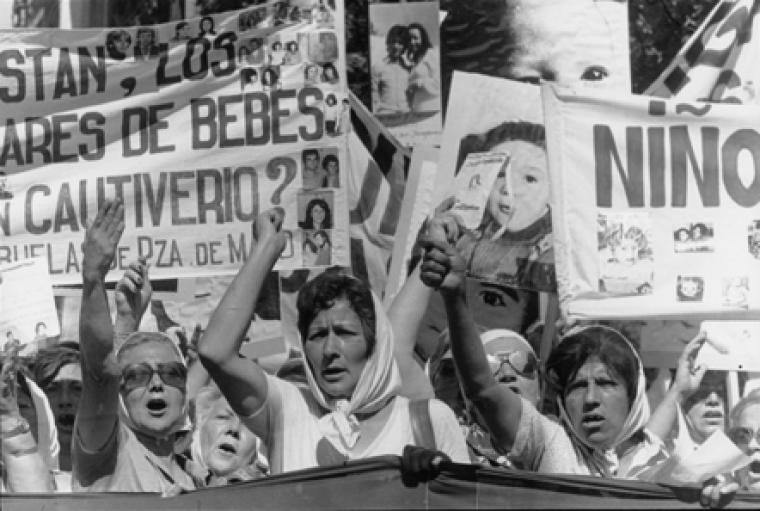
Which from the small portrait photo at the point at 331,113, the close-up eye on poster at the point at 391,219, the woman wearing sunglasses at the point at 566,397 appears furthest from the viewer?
the small portrait photo at the point at 331,113

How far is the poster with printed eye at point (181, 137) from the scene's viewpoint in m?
7.31

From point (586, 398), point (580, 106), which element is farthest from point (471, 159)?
point (586, 398)

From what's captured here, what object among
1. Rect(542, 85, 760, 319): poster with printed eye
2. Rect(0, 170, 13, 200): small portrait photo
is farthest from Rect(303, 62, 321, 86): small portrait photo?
Rect(0, 170, 13, 200): small portrait photo

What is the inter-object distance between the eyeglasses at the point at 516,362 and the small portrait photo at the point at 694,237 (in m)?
0.75

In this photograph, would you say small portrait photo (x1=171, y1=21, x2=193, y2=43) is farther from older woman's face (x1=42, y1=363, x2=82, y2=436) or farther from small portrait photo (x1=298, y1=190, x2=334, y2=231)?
older woman's face (x1=42, y1=363, x2=82, y2=436)

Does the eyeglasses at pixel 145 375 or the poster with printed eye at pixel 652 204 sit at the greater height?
the poster with printed eye at pixel 652 204

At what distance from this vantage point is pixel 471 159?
727cm

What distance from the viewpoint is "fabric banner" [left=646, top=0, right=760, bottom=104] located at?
743 centimetres

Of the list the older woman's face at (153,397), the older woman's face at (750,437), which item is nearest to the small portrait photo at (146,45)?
the older woman's face at (153,397)

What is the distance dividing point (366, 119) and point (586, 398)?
228 cm

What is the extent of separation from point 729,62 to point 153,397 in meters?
2.73

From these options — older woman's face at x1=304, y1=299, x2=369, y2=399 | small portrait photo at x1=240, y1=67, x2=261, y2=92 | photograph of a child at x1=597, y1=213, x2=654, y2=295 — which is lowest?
older woman's face at x1=304, y1=299, x2=369, y2=399

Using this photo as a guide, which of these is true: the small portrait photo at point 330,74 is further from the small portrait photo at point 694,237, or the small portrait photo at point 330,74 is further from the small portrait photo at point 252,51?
the small portrait photo at point 694,237

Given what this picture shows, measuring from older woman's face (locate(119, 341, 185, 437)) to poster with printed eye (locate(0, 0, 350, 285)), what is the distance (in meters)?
1.01
